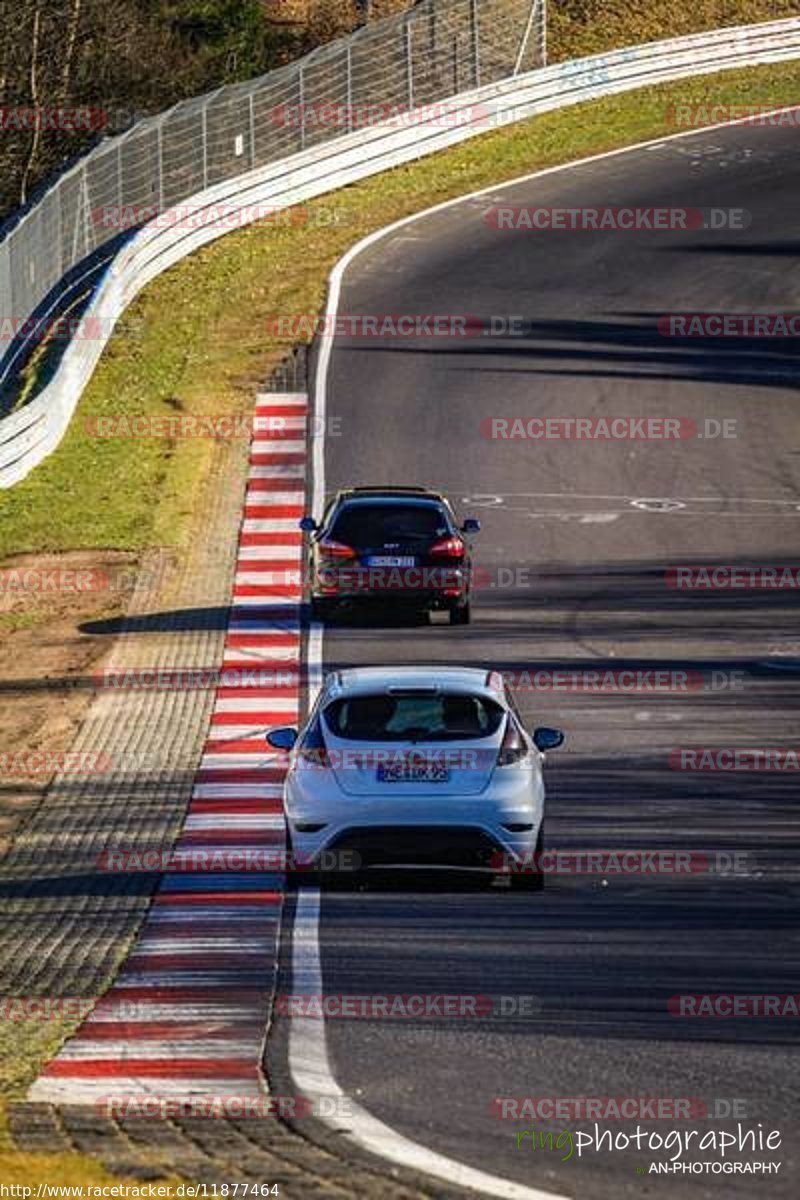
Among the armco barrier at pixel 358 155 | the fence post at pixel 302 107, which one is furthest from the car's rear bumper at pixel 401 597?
the fence post at pixel 302 107

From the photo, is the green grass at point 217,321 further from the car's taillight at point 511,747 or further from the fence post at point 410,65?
the car's taillight at point 511,747

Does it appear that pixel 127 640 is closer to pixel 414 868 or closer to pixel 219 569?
pixel 219 569

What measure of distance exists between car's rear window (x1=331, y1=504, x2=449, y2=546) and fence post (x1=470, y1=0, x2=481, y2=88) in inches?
1350

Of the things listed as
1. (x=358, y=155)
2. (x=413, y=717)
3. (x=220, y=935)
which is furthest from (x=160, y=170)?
(x=220, y=935)

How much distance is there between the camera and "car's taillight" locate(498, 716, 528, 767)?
17.8m

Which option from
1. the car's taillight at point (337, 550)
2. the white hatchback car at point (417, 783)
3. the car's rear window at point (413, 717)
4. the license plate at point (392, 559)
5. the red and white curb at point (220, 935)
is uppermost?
the car's taillight at point (337, 550)

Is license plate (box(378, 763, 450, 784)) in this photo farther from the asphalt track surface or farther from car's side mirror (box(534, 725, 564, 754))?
car's side mirror (box(534, 725, 564, 754))

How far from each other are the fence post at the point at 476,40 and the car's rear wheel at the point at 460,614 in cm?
3429

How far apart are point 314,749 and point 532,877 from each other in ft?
5.70

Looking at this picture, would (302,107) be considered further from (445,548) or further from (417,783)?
(417,783)

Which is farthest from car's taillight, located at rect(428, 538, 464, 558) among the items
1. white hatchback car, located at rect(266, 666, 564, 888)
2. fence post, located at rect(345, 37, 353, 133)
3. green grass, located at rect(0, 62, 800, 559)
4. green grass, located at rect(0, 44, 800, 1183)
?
fence post, located at rect(345, 37, 353, 133)

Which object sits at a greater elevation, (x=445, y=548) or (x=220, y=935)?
(x=445, y=548)

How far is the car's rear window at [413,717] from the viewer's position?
17859mm

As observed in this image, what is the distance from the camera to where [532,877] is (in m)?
17.9
